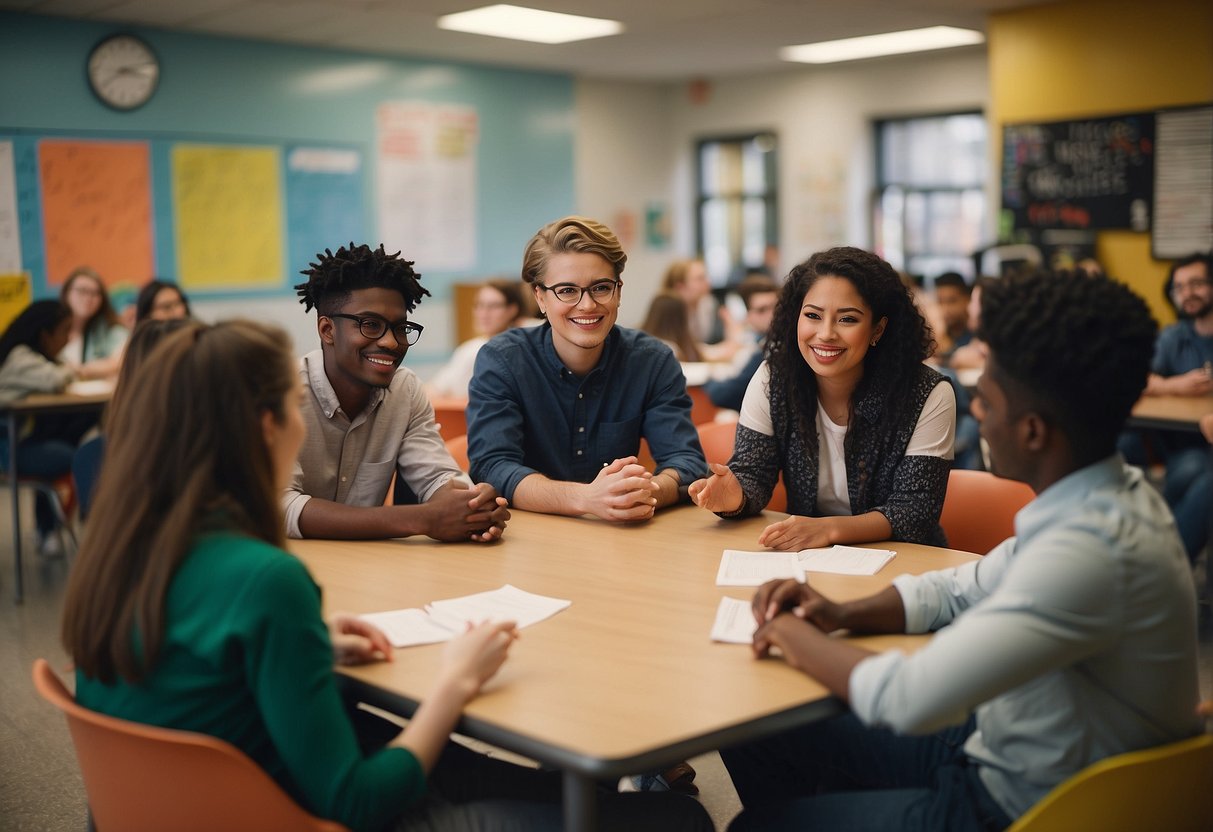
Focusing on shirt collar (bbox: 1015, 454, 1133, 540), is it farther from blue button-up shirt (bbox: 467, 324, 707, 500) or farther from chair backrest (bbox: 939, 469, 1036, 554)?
blue button-up shirt (bbox: 467, 324, 707, 500)

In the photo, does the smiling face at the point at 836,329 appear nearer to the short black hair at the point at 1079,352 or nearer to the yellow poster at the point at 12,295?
the short black hair at the point at 1079,352

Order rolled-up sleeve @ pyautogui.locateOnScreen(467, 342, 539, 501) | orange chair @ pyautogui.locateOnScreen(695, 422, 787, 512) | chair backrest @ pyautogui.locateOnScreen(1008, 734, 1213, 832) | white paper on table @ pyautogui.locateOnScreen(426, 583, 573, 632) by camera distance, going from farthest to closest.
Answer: orange chair @ pyautogui.locateOnScreen(695, 422, 787, 512) → rolled-up sleeve @ pyautogui.locateOnScreen(467, 342, 539, 501) → white paper on table @ pyautogui.locateOnScreen(426, 583, 573, 632) → chair backrest @ pyautogui.locateOnScreen(1008, 734, 1213, 832)

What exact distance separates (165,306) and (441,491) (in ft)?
11.0

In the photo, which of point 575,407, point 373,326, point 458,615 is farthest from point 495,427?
point 458,615

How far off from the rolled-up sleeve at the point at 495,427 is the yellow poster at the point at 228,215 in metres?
5.65

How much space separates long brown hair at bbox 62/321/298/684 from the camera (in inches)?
54.6

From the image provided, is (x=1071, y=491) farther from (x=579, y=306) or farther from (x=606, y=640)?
(x=579, y=306)

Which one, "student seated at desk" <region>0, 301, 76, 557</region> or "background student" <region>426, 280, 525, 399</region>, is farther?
"background student" <region>426, 280, 525, 399</region>

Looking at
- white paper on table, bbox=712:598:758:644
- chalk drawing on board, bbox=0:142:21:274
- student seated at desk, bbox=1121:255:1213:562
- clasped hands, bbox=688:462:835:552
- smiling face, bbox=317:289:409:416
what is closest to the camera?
white paper on table, bbox=712:598:758:644

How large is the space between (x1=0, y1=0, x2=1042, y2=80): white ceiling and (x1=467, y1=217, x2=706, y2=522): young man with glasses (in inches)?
180

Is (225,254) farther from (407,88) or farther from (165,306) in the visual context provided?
(165,306)

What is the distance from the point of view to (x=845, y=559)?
2.23 meters

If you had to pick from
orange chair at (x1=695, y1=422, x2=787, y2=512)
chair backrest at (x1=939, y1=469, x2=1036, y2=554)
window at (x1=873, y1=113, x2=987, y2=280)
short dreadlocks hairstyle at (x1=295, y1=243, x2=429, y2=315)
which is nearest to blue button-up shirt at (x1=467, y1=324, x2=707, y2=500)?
orange chair at (x1=695, y1=422, x2=787, y2=512)

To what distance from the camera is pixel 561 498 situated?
2.65m
